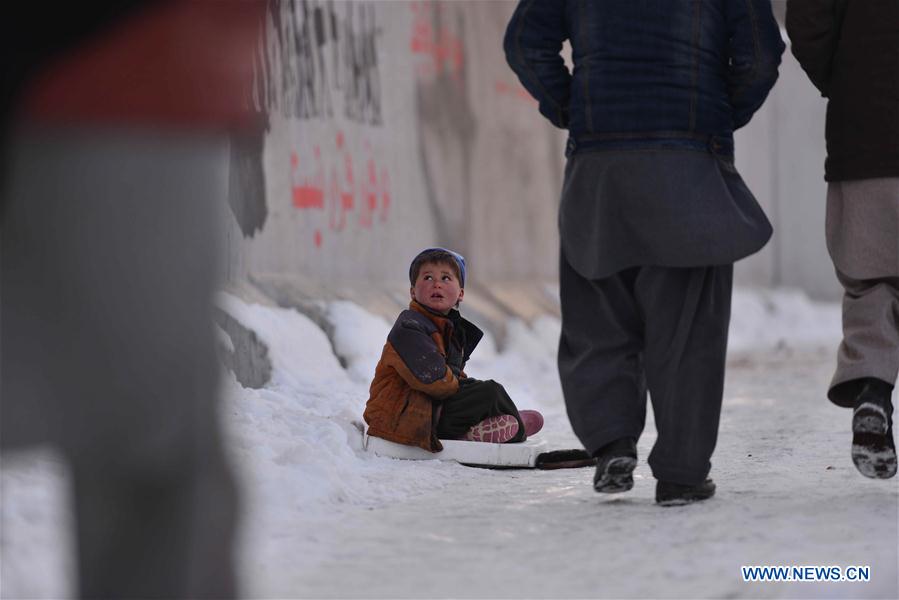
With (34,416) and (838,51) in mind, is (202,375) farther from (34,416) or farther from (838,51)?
(838,51)

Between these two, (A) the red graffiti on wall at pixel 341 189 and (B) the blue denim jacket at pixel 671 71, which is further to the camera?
(A) the red graffiti on wall at pixel 341 189

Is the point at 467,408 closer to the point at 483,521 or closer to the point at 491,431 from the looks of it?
the point at 491,431

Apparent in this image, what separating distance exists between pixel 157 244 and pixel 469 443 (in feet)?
9.72

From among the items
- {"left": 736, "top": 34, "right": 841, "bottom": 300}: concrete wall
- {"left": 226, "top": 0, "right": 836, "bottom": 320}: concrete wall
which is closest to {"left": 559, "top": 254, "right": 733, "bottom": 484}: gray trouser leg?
{"left": 226, "top": 0, "right": 836, "bottom": 320}: concrete wall

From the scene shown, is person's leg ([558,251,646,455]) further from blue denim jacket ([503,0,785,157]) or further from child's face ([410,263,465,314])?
child's face ([410,263,465,314])

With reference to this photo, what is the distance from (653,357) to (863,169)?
765 millimetres

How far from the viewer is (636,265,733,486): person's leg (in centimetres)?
312

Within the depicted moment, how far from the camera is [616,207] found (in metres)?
3.19

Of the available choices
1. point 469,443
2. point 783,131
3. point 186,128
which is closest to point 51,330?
point 186,128

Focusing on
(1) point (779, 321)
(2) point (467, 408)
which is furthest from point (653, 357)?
→ (1) point (779, 321)

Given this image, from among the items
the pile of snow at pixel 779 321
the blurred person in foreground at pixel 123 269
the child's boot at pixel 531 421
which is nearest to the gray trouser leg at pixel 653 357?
the child's boot at pixel 531 421

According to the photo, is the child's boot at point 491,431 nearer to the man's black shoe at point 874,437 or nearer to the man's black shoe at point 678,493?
the man's black shoe at point 678,493

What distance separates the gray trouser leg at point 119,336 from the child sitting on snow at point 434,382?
9.14 feet

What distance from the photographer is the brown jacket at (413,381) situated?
405 cm
